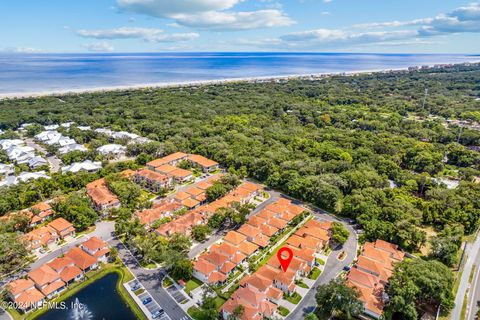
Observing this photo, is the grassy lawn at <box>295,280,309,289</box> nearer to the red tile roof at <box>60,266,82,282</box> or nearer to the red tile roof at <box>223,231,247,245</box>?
the red tile roof at <box>223,231,247,245</box>

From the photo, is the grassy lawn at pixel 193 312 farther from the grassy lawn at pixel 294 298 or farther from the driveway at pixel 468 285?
the driveway at pixel 468 285

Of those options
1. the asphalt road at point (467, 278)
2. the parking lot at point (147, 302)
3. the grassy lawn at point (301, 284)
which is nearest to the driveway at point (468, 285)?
the asphalt road at point (467, 278)

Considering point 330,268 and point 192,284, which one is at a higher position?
point 192,284

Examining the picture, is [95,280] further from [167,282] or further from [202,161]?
[202,161]

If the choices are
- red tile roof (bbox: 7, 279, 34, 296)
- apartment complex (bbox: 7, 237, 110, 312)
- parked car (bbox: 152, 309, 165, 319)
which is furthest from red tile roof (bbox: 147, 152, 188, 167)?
parked car (bbox: 152, 309, 165, 319)

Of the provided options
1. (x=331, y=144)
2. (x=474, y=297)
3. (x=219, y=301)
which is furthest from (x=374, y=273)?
(x=331, y=144)
